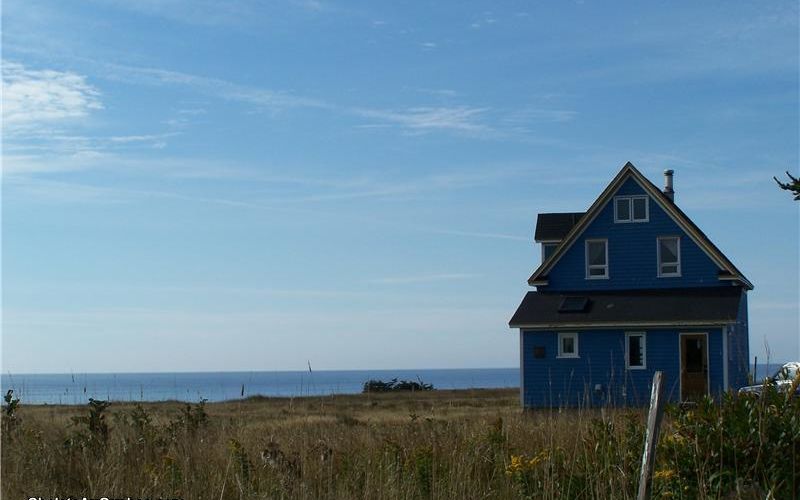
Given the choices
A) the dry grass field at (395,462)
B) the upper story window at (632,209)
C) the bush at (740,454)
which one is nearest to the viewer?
the bush at (740,454)

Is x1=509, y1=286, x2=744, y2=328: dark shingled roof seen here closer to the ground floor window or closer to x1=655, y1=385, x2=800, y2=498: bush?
the ground floor window

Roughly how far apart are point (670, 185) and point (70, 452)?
3362cm

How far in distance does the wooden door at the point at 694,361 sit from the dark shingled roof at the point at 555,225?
692cm

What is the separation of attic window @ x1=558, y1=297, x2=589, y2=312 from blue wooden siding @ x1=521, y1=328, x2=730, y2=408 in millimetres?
795

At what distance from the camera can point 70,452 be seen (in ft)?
32.4

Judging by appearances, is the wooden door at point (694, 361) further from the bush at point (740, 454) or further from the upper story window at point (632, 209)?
the bush at point (740, 454)

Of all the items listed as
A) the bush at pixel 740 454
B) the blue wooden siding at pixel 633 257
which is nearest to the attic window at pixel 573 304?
the blue wooden siding at pixel 633 257

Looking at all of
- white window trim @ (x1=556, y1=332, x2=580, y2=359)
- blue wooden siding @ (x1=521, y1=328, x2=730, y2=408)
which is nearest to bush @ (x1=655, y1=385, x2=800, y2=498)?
blue wooden siding @ (x1=521, y1=328, x2=730, y2=408)

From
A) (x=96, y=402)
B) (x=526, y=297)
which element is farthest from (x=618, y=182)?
(x=96, y=402)

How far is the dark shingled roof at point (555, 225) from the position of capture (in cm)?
3859

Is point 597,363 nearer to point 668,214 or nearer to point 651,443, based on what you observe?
point 668,214

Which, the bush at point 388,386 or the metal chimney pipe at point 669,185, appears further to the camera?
the metal chimney pipe at point 669,185

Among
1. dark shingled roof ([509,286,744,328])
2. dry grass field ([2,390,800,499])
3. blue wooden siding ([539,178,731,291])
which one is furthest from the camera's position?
blue wooden siding ([539,178,731,291])

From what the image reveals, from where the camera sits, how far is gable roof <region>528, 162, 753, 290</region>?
34250mm
